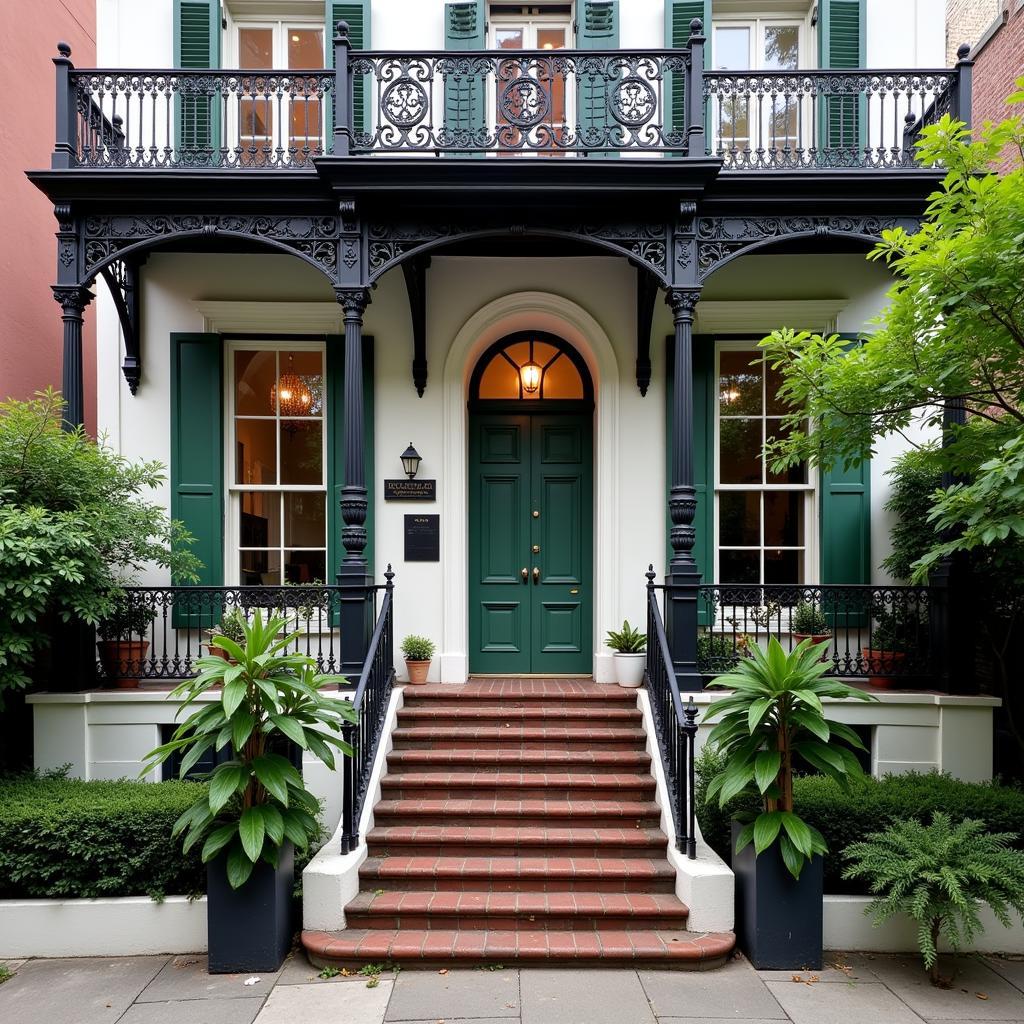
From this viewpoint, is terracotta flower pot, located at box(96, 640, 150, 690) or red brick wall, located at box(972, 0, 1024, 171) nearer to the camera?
terracotta flower pot, located at box(96, 640, 150, 690)

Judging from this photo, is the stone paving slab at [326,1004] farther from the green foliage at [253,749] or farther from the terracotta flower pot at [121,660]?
the terracotta flower pot at [121,660]

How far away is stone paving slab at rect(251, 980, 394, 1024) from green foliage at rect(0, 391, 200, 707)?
2.81 meters

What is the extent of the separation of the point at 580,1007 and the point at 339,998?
1.26 meters

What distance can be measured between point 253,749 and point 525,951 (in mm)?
1940

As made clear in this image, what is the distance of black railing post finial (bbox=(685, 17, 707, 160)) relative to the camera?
5.84 m

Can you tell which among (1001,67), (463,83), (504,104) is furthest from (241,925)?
(1001,67)

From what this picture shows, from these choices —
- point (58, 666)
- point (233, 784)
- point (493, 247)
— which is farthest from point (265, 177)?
point (233, 784)

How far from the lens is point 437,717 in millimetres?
5961

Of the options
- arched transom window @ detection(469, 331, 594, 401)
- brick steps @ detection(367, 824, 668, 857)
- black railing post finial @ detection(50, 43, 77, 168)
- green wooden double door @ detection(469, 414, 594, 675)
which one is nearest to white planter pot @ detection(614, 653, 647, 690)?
green wooden double door @ detection(469, 414, 594, 675)

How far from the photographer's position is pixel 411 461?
7047 mm

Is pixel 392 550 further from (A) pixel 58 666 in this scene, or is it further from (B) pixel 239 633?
(A) pixel 58 666

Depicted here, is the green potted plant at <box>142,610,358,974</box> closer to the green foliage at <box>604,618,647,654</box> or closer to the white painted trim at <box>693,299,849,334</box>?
the green foliage at <box>604,618,647,654</box>

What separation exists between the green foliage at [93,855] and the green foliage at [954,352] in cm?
494

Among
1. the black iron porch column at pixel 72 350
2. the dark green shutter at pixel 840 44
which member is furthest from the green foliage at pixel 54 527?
the dark green shutter at pixel 840 44
